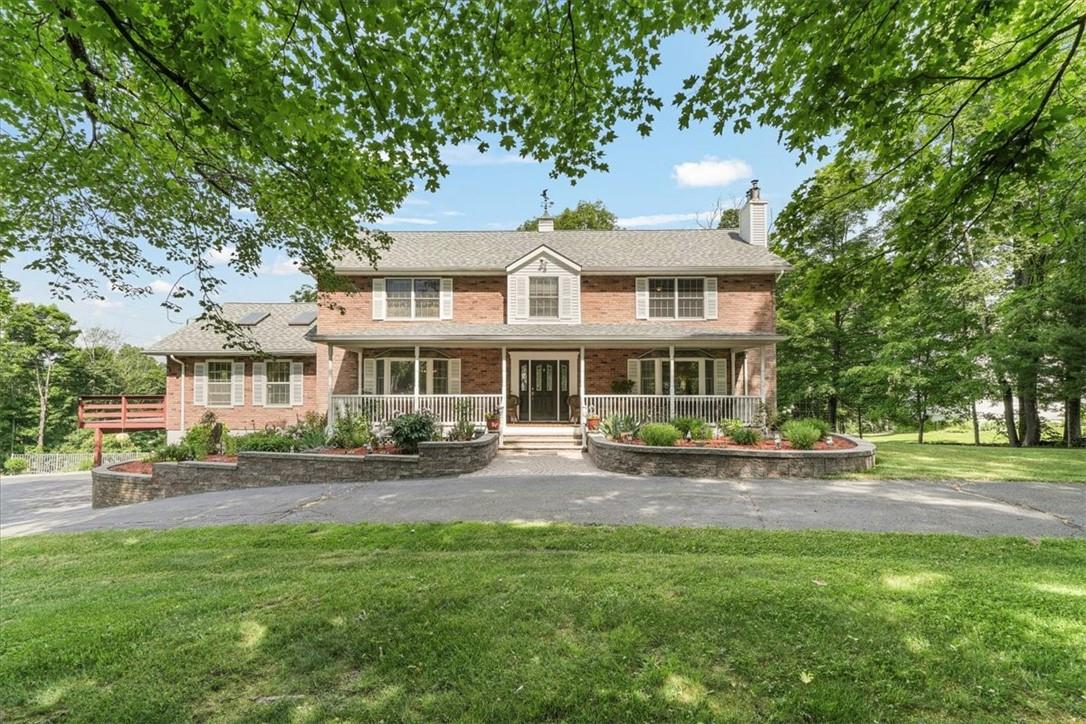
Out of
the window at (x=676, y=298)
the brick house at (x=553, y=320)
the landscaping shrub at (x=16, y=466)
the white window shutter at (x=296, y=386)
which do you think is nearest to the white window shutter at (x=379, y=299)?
the brick house at (x=553, y=320)

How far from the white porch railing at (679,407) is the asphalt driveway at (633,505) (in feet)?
14.2

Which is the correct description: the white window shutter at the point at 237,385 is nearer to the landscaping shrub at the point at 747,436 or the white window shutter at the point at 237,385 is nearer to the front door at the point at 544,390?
the front door at the point at 544,390

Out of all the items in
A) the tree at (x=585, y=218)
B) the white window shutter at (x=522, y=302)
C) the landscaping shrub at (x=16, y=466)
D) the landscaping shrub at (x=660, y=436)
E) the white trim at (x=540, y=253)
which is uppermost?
the tree at (x=585, y=218)

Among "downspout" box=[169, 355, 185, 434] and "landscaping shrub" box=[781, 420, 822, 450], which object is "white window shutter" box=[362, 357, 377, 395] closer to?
"downspout" box=[169, 355, 185, 434]

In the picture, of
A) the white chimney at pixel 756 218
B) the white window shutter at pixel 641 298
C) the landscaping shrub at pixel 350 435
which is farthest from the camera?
the white chimney at pixel 756 218

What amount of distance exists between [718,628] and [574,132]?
4795 millimetres

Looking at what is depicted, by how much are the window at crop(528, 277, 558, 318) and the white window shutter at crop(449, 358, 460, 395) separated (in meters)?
3.15

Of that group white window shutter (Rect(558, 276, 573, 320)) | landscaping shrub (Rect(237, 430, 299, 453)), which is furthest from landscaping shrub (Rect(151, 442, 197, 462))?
white window shutter (Rect(558, 276, 573, 320))

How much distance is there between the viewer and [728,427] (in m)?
12.1

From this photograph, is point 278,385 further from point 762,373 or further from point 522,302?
point 762,373

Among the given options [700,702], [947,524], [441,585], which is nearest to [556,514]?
[441,585]

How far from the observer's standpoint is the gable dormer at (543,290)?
51.4 ft

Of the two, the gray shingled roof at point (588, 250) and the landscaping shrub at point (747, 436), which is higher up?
the gray shingled roof at point (588, 250)

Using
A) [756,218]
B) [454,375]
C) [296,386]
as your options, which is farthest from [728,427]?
[296,386]
